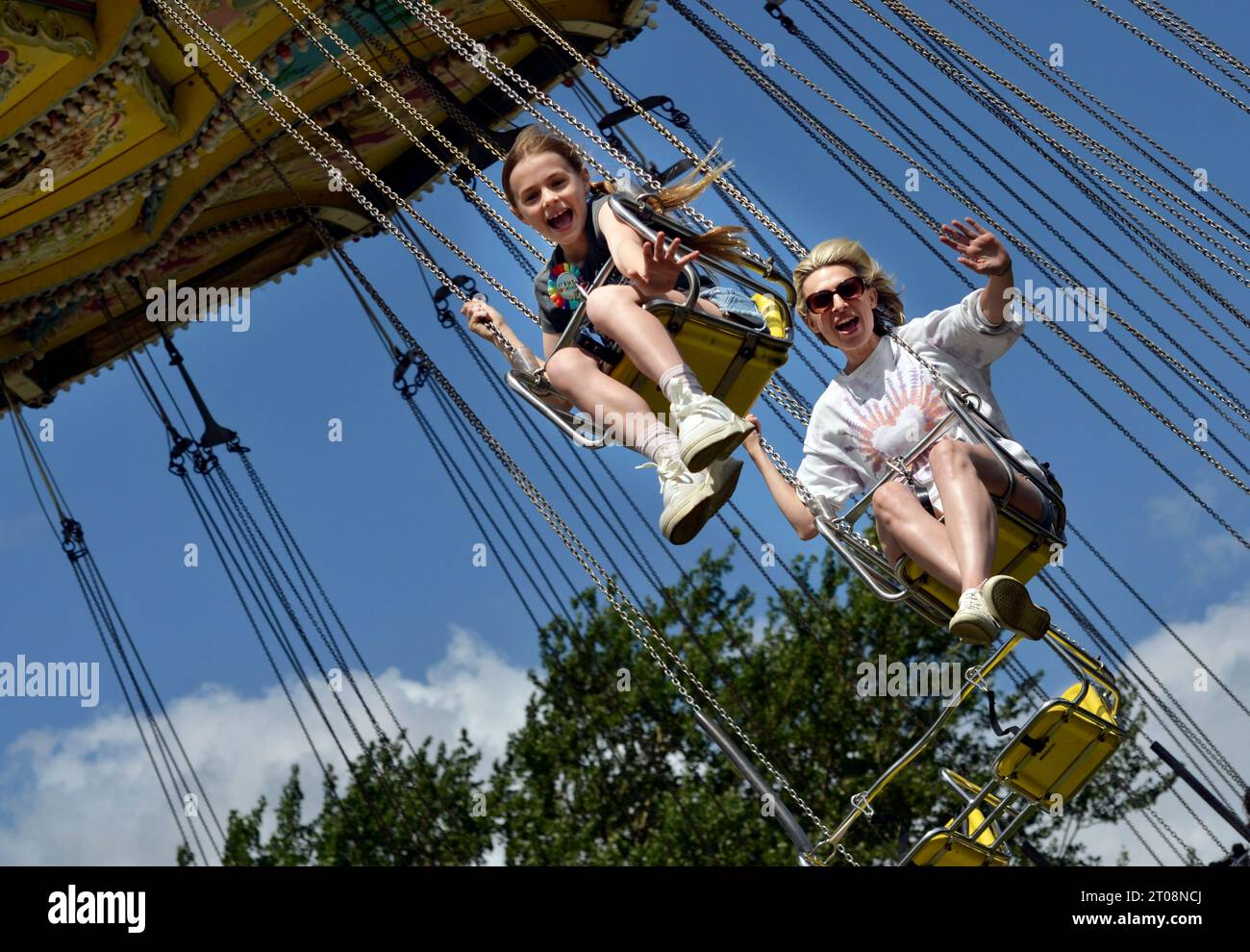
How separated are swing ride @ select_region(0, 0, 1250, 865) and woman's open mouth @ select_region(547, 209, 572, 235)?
0.61 ft

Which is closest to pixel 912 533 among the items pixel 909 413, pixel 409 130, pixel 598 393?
pixel 909 413

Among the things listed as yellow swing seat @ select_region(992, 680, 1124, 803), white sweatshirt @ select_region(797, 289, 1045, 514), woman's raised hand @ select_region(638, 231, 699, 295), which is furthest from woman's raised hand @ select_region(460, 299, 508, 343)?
yellow swing seat @ select_region(992, 680, 1124, 803)

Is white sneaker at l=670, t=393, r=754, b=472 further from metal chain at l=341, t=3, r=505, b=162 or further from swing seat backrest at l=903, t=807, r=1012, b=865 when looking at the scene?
metal chain at l=341, t=3, r=505, b=162

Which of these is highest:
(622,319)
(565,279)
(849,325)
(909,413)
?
(565,279)

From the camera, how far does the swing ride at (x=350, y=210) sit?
4.94 meters

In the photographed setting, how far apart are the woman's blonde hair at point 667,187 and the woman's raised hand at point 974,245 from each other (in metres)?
0.58

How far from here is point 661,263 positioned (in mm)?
4605

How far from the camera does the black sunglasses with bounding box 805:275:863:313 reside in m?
5.05

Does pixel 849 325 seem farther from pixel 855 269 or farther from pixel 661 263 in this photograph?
pixel 661 263

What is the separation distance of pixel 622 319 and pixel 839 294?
79cm

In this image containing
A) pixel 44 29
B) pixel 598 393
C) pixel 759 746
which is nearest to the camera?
pixel 598 393

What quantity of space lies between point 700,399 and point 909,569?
0.96 meters

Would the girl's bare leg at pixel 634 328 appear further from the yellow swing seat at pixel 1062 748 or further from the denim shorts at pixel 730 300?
the yellow swing seat at pixel 1062 748
